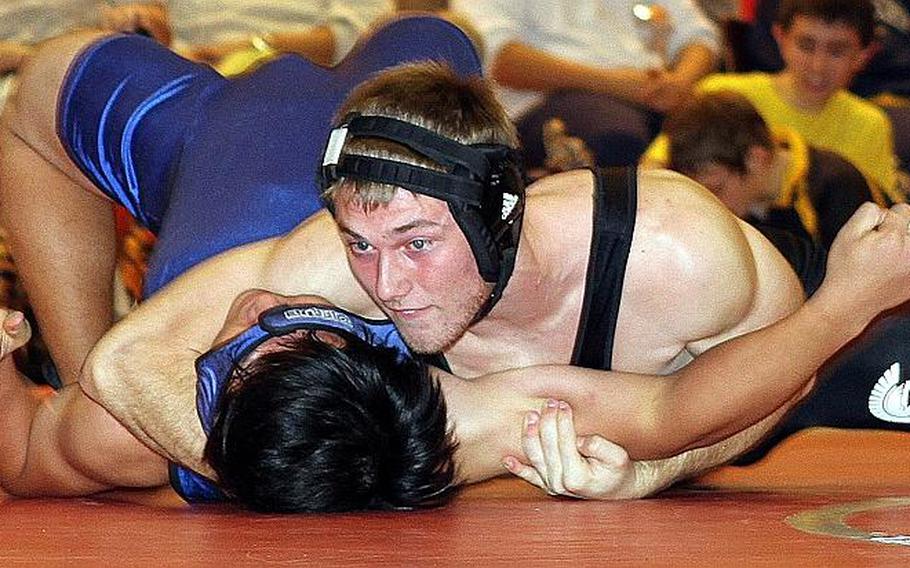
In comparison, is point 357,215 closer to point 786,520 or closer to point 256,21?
point 786,520

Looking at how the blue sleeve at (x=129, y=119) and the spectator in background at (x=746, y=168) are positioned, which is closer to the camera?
the blue sleeve at (x=129, y=119)

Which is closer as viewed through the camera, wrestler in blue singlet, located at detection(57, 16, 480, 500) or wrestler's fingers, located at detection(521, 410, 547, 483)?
wrestler's fingers, located at detection(521, 410, 547, 483)

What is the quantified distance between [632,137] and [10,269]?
5.19ft

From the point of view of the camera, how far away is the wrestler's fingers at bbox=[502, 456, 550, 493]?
2139 mm

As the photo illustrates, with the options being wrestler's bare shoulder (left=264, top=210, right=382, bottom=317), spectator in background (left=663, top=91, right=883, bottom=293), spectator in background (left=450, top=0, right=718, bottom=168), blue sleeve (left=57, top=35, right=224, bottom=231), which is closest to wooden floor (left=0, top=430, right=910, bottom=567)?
wrestler's bare shoulder (left=264, top=210, right=382, bottom=317)

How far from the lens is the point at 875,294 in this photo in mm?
2168

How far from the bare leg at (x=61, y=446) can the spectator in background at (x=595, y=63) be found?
2.02m

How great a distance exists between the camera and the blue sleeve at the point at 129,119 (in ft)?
9.05

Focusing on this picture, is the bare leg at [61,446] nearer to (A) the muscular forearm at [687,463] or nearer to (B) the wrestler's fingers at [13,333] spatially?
(B) the wrestler's fingers at [13,333]

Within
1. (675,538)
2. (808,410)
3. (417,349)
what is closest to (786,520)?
(675,538)

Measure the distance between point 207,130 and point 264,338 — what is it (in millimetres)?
722

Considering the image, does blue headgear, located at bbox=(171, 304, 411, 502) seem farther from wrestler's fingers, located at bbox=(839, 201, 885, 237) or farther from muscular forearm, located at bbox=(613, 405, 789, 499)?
wrestler's fingers, located at bbox=(839, 201, 885, 237)

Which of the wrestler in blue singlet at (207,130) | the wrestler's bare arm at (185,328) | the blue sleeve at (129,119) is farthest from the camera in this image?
the blue sleeve at (129,119)

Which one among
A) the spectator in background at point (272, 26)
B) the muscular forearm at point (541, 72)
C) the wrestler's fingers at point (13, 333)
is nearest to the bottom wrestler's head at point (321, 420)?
the wrestler's fingers at point (13, 333)
